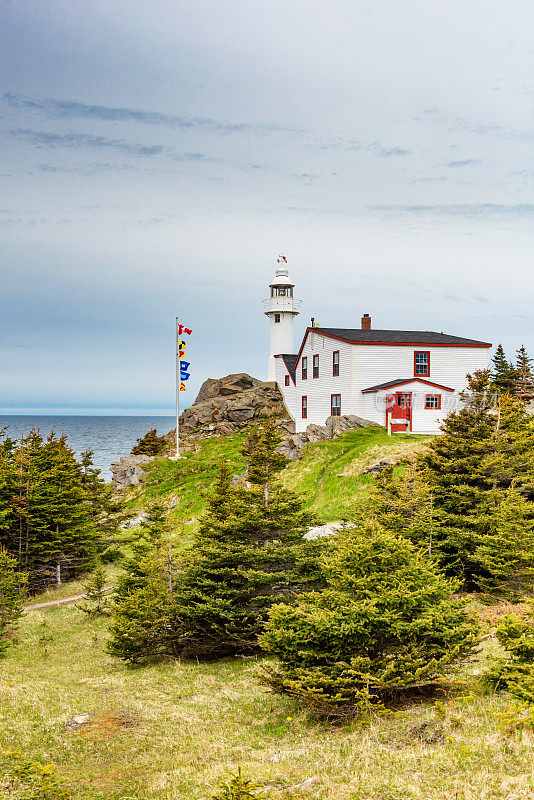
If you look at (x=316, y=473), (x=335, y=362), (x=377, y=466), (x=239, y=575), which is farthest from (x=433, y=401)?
(x=239, y=575)

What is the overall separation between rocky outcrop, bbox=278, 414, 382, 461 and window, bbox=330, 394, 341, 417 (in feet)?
5.64

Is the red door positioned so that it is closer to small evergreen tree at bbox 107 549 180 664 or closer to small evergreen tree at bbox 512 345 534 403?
small evergreen tree at bbox 512 345 534 403

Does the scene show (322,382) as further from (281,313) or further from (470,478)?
(470,478)

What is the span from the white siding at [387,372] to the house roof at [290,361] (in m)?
8.42

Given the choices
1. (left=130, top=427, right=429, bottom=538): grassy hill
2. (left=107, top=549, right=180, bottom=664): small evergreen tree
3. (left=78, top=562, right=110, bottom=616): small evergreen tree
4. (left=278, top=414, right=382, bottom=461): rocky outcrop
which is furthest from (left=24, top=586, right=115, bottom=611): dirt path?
(left=278, top=414, right=382, bottom=461): rocky outcrop

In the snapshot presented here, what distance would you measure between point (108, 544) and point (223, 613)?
59.9ft

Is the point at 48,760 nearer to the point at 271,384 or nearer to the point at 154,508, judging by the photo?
the point at 154,508

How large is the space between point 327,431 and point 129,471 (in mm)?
16940

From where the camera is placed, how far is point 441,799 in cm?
646

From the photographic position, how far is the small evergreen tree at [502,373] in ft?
152

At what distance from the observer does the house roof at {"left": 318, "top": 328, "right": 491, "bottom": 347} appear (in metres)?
43.1

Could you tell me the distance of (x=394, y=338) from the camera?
4459 cm

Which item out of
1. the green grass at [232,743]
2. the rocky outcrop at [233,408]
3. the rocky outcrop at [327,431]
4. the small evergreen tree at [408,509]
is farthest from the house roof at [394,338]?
the green grass at [232,743]

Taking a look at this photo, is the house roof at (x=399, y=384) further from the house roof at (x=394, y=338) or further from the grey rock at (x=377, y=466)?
the grey rock at (x=377, y=466)
